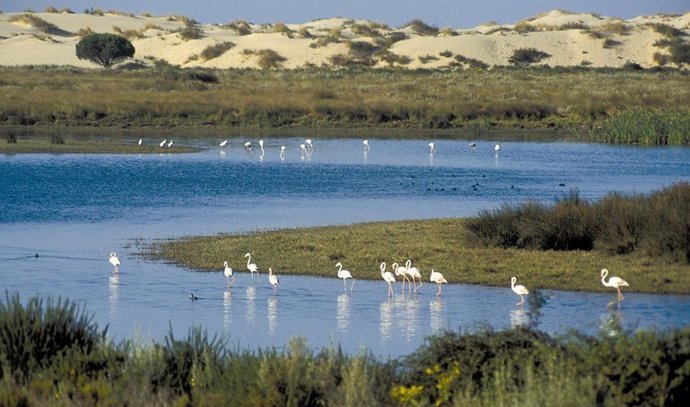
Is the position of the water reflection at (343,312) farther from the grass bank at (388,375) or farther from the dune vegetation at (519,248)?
the grass bank at (388,375)

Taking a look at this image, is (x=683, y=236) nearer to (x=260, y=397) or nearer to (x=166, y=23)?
(x=260, y=397)

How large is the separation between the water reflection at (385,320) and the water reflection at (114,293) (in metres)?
3.44

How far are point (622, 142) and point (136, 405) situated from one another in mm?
42724

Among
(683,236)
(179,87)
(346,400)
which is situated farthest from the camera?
(179,87)

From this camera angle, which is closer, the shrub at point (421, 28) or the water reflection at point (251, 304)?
the water reflection at point (251, 304)

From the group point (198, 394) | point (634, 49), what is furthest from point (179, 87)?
point (198, 394)

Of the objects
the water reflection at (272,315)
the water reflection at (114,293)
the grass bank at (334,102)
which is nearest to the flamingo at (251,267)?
the water reflection at (272,315)

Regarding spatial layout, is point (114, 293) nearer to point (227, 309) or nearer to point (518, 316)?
point (227, 309)

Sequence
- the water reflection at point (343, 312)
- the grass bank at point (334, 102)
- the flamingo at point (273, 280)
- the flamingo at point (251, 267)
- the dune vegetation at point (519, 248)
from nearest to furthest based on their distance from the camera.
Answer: the water reflection at point (343, 312), the flamingo at point (273, 280), the dune vegetation at point (519, 248), the flamingo at point (251, 267), the grass bank at point (334, 102)

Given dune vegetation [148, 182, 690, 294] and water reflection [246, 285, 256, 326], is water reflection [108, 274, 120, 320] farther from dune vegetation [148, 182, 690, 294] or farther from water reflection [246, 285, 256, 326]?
water reflection [246, 285, 256, 326]

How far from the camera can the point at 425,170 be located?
38844 millimetres

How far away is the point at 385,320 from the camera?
16.2 metres

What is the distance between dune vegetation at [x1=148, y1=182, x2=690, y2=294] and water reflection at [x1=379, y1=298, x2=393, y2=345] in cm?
186

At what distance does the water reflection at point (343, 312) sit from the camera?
15719 mm
